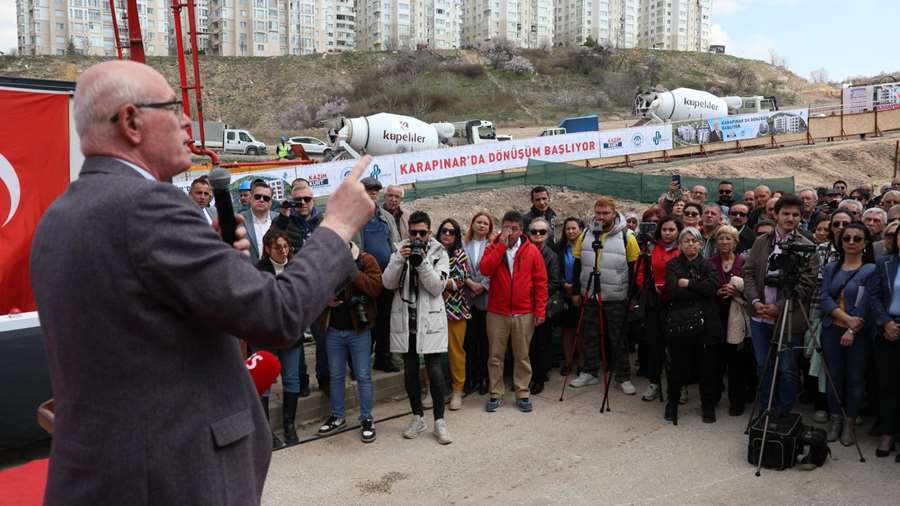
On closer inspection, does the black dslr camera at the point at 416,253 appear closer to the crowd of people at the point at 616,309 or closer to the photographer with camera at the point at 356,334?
the crowd of people at the point at 616,309

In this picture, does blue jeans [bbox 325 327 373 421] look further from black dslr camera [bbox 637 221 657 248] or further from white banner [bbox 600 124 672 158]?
white banner [bbox 600 124 672 158]

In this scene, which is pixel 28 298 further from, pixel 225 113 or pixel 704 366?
pixel 225 113

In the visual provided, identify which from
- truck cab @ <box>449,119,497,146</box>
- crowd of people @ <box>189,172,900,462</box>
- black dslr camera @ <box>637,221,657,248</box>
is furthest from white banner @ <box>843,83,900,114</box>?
crowd of people @ <box>189,172,900,462</box>

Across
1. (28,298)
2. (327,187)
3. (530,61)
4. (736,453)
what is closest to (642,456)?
(736,453)

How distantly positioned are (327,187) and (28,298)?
48.4 ft

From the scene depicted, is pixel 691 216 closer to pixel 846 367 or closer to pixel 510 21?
pixel 846 367

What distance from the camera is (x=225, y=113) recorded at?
63844 millimetres

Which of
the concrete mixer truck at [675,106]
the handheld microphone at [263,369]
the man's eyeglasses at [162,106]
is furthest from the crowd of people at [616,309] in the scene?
the concrete mixer truck at [675,106]

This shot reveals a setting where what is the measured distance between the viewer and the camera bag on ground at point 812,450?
580cm

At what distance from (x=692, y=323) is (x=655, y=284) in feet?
2.35

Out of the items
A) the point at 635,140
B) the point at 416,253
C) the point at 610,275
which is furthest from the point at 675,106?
the point at 416,253

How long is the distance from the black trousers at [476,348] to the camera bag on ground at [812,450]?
3210mm

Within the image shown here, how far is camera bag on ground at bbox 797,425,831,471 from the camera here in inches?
229

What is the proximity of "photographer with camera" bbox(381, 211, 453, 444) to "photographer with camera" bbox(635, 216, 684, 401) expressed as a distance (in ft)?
7.05
